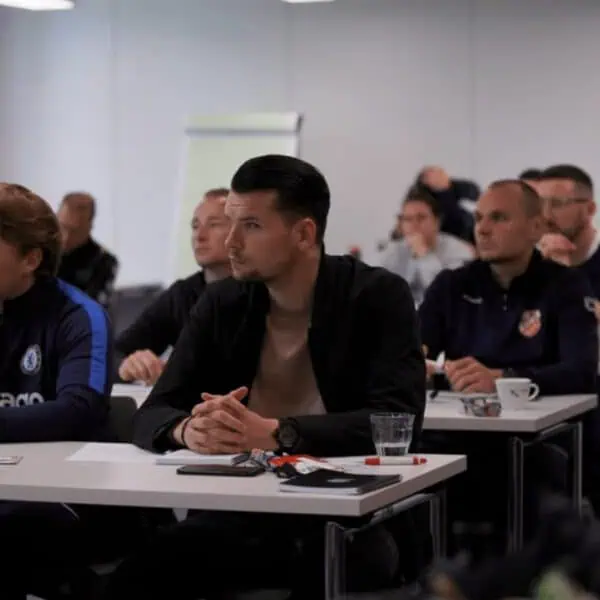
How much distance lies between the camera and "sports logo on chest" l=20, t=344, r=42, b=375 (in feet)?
10.8

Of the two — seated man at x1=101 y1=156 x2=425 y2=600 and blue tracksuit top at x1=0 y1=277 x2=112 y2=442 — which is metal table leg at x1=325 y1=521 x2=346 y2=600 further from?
blue tracksuit top at x1=0 y1=277 x2=112 y2=442

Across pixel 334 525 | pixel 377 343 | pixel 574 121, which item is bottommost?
pixel 334 525

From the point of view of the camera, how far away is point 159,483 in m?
2.58

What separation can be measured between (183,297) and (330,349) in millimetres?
1762

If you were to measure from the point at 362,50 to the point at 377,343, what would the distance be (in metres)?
7.21

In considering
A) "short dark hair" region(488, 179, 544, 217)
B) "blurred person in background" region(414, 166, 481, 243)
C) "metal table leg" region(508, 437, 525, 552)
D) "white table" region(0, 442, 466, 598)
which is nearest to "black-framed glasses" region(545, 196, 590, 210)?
"short dark hair" region(488, 179, 544, 217)

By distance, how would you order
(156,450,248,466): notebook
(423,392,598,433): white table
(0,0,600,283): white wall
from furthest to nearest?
(0,0,600,283): white wall → (423,392,598,433): white table → (156,450,248,466): notebook

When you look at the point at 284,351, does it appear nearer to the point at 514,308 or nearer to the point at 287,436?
the point at 287,436

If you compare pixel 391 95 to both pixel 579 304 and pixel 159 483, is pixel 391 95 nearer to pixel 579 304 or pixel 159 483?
pixel 579 304

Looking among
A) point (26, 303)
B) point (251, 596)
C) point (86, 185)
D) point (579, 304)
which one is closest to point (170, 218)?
point (86, 185)

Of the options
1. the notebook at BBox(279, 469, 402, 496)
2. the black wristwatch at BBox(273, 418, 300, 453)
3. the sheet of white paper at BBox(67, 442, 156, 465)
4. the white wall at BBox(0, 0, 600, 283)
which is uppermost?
the white wall at BBox(0, 0, 600, 283)

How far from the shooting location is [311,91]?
10227 millimetres

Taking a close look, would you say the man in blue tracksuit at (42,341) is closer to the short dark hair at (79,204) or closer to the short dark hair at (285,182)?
the short dark hair at (285,182)

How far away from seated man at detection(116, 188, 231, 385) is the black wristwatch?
1803mm
